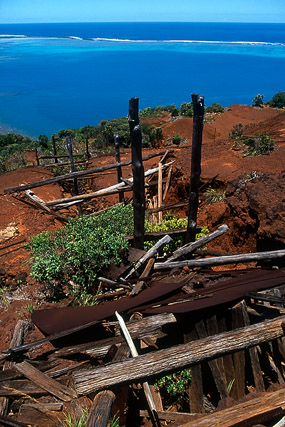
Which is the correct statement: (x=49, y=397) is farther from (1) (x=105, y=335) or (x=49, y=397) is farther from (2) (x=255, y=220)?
(2) (x=255, y=220)

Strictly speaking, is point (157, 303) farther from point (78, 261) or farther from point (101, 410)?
point (78, 261)

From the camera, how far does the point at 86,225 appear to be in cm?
702

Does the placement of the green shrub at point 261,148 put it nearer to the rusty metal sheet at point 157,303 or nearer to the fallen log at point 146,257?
the fallen log at point 146,257

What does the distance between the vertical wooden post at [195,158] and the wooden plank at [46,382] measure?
3.99m

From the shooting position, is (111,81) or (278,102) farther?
(111,81)

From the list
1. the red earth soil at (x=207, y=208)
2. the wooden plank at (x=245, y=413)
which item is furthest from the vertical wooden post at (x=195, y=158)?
the wooden plank at (x=245, y=413)

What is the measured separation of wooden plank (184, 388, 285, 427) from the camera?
283 centimetres

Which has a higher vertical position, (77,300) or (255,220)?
(255,220)

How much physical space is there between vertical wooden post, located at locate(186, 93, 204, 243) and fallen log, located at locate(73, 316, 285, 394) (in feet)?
11.8

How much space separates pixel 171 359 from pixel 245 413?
2.32ft

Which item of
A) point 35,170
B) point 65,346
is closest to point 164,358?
point 65,346

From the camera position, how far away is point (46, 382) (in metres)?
3.62

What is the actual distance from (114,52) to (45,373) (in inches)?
4818

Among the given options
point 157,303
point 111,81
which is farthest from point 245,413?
point 111,81
